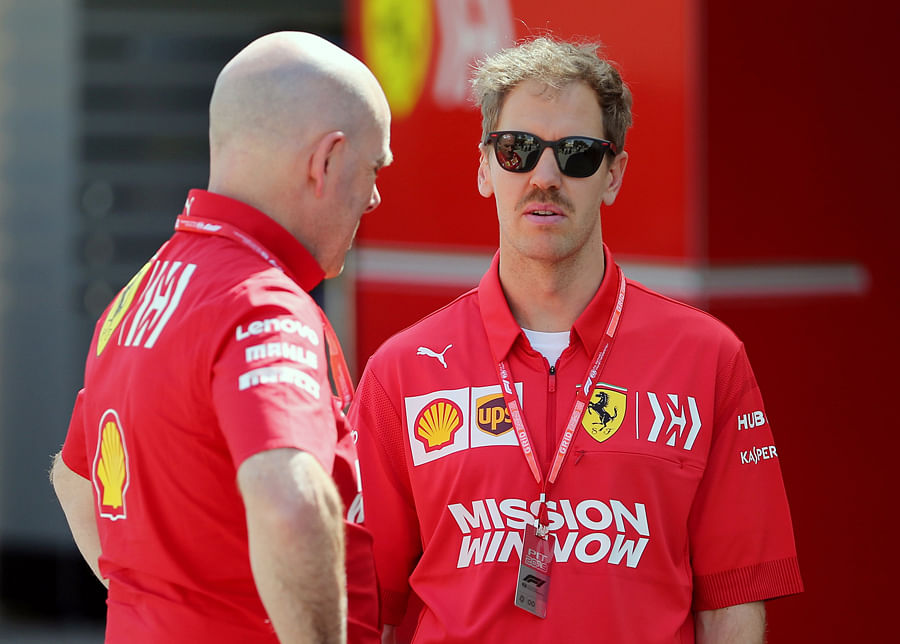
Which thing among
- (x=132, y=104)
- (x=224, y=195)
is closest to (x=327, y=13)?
(x=132, y=104)

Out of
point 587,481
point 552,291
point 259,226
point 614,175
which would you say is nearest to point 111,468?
point 259,226

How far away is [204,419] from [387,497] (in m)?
0.75

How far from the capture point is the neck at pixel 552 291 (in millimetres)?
2676

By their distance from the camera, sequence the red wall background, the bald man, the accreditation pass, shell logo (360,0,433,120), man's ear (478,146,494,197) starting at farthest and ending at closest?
1. shell logo (360,0,433,120)
2. the red wall background
3. man's ear (478,146,494,197)
4. the accreditation pass
5. the bald man

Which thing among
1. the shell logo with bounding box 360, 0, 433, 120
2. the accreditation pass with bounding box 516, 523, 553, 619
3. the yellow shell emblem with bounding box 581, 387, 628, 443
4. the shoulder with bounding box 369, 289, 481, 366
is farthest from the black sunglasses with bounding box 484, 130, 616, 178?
the shell logo with bounding box 360, 0, 433, 120

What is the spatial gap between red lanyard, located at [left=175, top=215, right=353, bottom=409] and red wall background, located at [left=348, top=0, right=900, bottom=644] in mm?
1350

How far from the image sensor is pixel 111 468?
7.00 ft

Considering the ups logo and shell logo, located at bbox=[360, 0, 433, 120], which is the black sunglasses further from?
shell logo, located at bbox=[360, 0, 433, 120]

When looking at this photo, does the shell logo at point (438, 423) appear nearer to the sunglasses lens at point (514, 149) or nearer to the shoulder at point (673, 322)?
the shoulder at point (673, 322)

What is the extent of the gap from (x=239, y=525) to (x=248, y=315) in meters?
0.34

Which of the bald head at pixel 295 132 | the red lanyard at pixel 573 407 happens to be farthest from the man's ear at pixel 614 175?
the bald head at pixel 295 132

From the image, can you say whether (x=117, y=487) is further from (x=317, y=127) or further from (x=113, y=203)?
(x=113, y=203)

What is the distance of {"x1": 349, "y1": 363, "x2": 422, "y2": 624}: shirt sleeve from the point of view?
2650mm

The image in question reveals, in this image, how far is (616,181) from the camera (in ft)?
9.09
